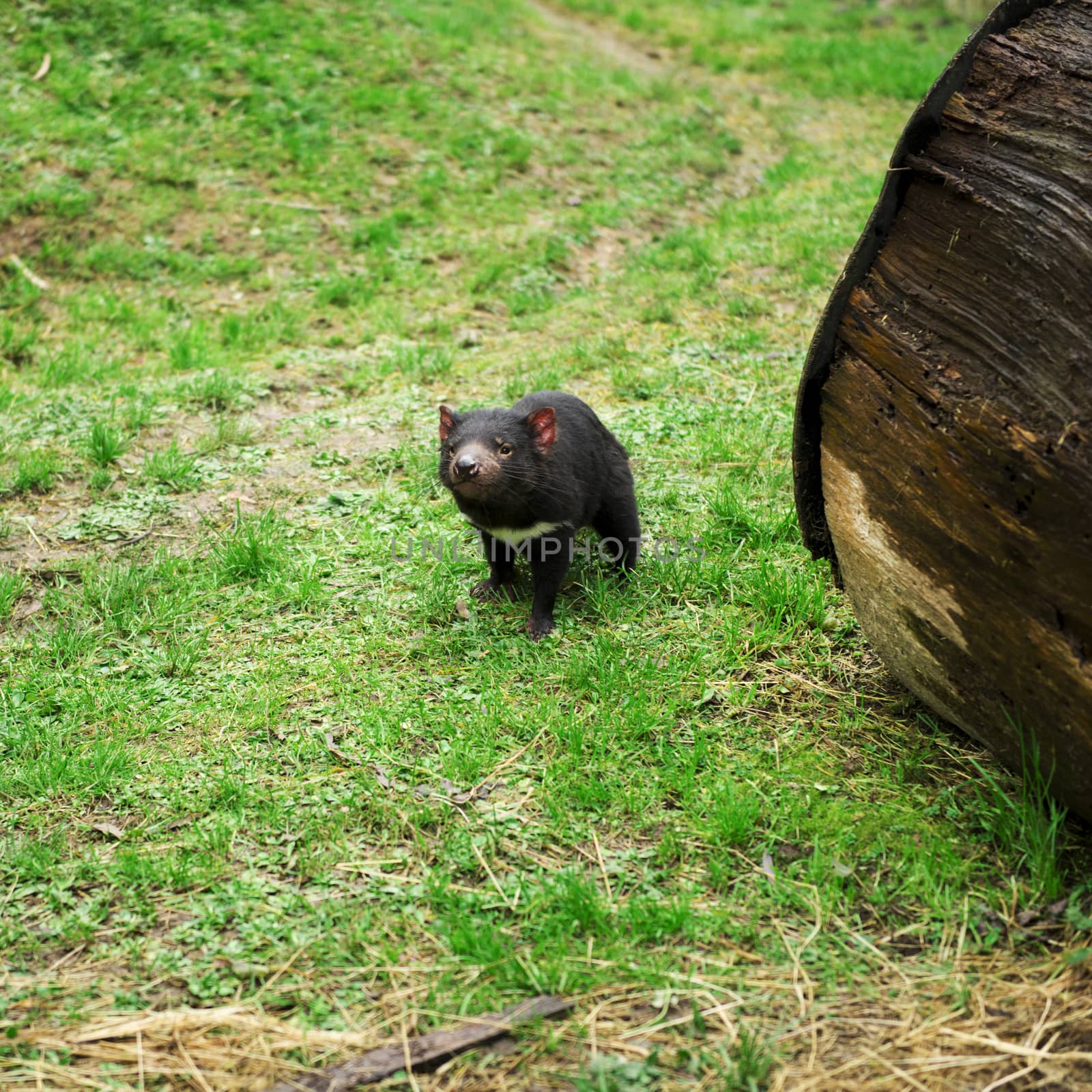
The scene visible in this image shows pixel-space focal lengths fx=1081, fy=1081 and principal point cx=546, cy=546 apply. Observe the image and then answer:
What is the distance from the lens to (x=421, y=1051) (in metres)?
2.58

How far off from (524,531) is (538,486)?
229 mm

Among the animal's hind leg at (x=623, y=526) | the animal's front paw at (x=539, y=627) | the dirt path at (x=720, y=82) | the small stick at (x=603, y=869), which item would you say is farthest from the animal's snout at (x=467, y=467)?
the dirt path at (x=720, y=82)

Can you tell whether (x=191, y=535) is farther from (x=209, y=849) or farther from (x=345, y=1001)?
(x=345, y=1001)

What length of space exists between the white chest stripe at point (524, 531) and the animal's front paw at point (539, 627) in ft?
1.07

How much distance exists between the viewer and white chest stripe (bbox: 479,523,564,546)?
434 cm

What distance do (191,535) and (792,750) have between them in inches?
121

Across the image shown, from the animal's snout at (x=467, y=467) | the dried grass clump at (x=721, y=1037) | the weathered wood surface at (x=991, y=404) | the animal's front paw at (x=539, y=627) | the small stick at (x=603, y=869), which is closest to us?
the dried grass clump at (x=721, y=1037)

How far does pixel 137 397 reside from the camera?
6457 mm

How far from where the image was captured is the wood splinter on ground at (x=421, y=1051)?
2.52 meters

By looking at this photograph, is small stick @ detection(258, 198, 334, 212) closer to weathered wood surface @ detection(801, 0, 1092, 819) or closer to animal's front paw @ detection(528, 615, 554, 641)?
animal's front paw @ detection(528, 615, 554, 641)

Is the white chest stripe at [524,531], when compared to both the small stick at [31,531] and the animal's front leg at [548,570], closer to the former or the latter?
the animal's front leg at [548,570]

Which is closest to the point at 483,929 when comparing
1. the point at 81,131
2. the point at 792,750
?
the point at 792,750

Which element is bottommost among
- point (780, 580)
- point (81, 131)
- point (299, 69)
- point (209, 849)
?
point (209, 849)

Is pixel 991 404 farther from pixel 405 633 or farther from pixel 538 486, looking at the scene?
pixel 405 633
